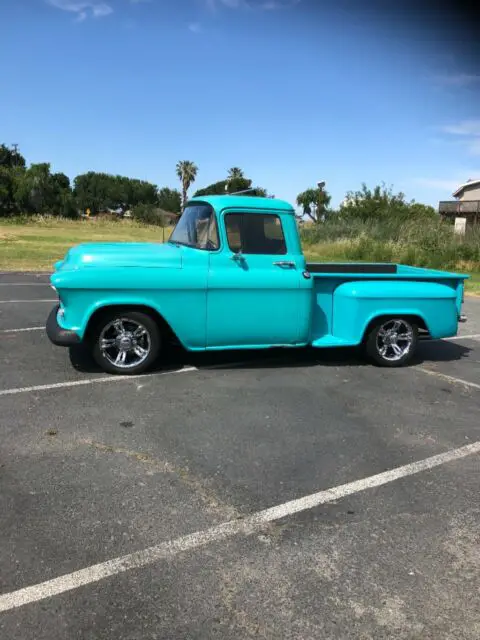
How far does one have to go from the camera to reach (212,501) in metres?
3.33

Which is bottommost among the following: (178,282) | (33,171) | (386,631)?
(386,631)

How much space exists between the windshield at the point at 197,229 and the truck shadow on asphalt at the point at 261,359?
1.40 m

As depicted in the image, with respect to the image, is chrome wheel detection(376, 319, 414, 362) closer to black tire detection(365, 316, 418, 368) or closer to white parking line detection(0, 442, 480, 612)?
black tire detection(365, 316, 418, 368)

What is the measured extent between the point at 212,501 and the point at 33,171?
7812 cm

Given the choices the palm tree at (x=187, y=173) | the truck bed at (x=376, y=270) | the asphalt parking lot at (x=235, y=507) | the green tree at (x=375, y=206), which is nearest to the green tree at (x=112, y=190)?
the palm tree at (x=187, y=173)

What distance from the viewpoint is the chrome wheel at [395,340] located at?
21.3ft

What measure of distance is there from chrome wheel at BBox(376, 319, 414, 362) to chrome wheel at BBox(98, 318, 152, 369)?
2805mm

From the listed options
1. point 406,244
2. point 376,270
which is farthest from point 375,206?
point 376,270

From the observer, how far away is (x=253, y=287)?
5.76 meters

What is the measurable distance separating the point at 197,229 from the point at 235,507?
3546mm

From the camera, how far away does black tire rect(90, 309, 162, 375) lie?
18.3 feet

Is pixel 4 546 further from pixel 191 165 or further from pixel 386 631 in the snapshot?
pixel 191 165

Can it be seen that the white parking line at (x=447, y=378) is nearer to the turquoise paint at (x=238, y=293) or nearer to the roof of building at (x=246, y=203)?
the turquoise paint at (x=238, y=293)

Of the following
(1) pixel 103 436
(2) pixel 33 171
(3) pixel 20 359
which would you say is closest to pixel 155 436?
(1) pixel 103 436
